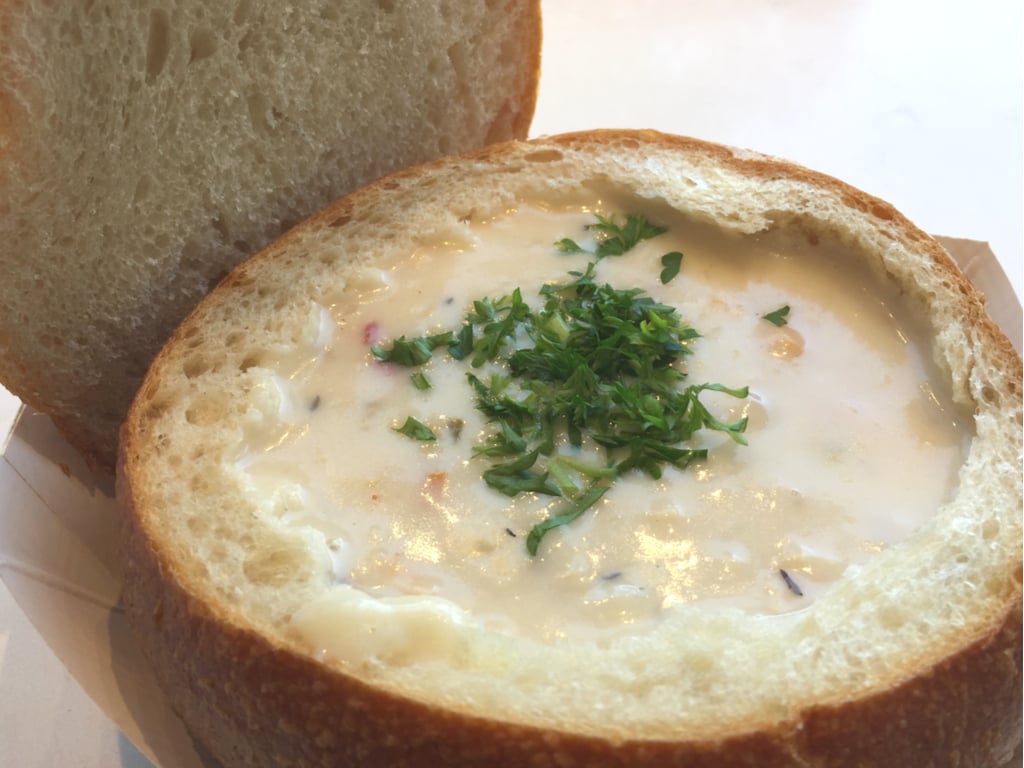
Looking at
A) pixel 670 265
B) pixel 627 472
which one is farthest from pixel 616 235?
pixel 627 472

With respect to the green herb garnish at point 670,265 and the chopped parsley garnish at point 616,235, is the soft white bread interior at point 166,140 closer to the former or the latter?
the chopped parsley garnish at point 616,235

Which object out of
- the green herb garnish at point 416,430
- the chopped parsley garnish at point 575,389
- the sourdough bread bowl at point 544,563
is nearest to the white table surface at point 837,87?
the sourdough bread bowl at point 544,563

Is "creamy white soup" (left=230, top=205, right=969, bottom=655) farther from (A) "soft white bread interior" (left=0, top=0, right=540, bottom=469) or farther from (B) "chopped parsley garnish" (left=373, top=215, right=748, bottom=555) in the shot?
(A) "soft white bread interior" (left=0, top=0, right=540, bottom=469)

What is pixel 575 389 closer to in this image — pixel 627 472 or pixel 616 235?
pixel 627 472

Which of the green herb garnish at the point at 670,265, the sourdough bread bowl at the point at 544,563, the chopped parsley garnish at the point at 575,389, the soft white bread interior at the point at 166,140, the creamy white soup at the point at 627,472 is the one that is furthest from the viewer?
the green herb garnish at the point at 670,265

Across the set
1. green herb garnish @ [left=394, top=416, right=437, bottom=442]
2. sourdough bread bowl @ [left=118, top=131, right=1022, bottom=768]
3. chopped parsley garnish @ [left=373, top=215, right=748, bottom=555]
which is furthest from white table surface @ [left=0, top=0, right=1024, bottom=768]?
green herb garnish @ [left=394, top=416, right=437, bottom=442]

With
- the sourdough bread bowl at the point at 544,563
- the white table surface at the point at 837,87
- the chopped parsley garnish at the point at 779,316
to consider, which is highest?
the white table surface at the point at 837,87
